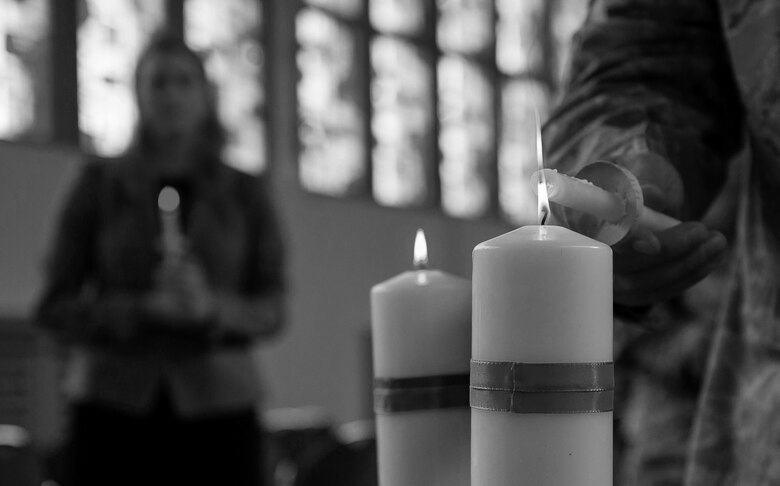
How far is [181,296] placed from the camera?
8.80 feet

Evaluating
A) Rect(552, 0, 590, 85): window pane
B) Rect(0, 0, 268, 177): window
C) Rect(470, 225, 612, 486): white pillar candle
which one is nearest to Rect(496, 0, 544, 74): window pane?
Rect(552, 0, 590, 85): window pane

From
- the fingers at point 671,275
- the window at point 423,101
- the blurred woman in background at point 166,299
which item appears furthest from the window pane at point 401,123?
the fingers at point 671,275

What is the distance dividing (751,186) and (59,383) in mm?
6298

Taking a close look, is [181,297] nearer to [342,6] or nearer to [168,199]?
[168,199]

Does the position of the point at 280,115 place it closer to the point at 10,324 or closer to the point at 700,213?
the point at 10,324

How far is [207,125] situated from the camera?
3.09 m

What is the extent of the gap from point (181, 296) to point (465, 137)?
8.55 metres

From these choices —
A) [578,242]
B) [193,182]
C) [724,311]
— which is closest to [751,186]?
[724,311]

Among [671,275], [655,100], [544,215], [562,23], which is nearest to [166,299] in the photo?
[655,100]

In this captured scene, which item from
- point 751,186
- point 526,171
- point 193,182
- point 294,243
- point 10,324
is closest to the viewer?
point 751,186

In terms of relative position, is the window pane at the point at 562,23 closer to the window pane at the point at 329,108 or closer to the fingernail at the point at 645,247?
the window pane at the point at 329,108

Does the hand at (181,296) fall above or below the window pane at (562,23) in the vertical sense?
below

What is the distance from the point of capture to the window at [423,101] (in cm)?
948

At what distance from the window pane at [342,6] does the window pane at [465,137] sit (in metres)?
1.19
